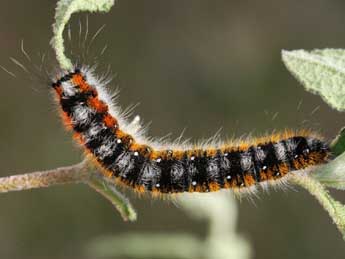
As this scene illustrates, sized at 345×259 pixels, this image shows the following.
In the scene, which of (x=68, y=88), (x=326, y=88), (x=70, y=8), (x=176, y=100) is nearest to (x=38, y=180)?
(x=68, y=88)

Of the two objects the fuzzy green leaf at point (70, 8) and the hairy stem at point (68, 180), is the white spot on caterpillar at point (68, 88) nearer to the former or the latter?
the hairy stem at point (68, 180)

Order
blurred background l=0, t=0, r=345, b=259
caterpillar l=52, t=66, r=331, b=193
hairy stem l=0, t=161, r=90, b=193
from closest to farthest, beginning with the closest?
hairy stem l=0, t=161, r=90, b=193, caterpillar l=52, t=66, r=331, b=193, blurred background l=0, t=0, r=345, b=259

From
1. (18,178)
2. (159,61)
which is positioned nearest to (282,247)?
(159,61)

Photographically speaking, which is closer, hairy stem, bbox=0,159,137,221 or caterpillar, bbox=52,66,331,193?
hairy stem, bbox=0,159,137,221

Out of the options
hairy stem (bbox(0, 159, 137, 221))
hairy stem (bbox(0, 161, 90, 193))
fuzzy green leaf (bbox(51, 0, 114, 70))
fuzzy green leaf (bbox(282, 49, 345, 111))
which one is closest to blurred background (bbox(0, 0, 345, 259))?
hairy stem (bbox(0, 159, 137, 221))

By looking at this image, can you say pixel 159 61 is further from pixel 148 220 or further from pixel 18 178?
pixel 18 178

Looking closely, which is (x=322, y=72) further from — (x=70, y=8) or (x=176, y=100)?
(x=176, y=100)

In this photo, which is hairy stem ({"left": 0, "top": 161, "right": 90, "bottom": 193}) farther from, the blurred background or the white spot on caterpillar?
the blurred background
